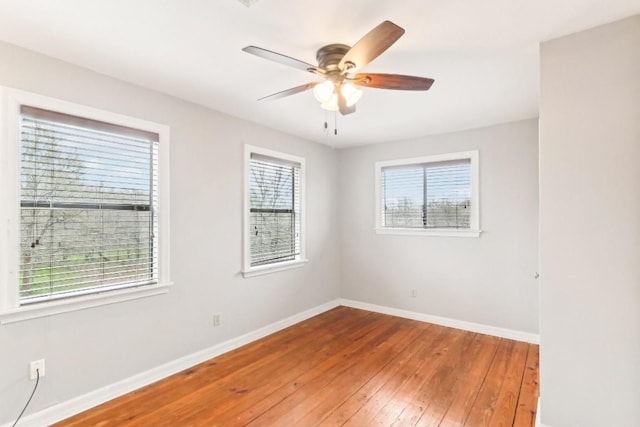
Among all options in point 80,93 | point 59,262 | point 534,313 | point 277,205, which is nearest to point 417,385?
point 534,313

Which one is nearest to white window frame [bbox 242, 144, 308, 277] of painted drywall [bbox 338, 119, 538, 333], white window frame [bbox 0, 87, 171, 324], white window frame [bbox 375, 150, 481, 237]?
painted drywall [bbox 338, 119, 538, 333]

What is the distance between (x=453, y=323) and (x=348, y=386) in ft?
6.41

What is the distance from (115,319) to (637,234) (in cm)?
344

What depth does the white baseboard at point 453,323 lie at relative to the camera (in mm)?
3456

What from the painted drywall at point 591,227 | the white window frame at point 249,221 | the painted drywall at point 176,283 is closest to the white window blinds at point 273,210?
the white window frame at point 249,221

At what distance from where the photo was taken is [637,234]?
1.71 meters

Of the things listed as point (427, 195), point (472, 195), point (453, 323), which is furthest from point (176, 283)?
point (472, 195)

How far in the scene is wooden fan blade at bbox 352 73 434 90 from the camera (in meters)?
1.88

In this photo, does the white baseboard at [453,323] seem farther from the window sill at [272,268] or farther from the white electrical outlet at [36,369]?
the white electrical outlet at [36,369]

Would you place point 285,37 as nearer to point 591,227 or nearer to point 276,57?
point 276,57

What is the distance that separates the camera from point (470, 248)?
3.81 metres

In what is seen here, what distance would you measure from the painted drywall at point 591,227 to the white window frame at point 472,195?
1.85 m

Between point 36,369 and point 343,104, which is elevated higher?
point 343,104

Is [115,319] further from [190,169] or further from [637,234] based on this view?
[637,234]
